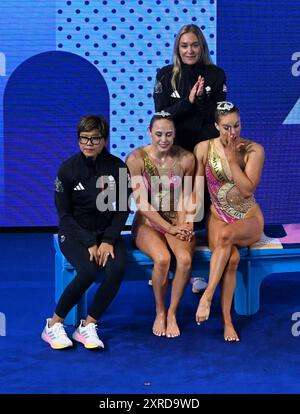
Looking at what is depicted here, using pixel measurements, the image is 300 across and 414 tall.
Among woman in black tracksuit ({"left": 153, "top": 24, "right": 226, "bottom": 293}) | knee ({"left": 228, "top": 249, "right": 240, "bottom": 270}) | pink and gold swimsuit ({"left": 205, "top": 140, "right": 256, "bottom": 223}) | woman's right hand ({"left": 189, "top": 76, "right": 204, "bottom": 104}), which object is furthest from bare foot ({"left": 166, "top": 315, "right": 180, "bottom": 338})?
woman's right hand ({"left": 189, "top": 76, "right": 204, "bottom": 104})

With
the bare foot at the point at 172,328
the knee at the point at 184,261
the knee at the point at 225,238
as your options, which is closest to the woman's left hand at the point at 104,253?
the knee at the point at 184,261

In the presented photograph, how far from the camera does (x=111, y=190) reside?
15.1ft

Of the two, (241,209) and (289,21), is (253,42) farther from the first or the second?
(241,209)

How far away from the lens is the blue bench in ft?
15.5

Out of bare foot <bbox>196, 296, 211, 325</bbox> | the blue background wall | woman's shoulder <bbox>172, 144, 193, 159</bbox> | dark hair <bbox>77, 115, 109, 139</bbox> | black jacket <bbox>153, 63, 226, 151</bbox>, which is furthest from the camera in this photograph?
the blue background wall

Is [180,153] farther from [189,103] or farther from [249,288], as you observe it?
[249,288]

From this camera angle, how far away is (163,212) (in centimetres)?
482

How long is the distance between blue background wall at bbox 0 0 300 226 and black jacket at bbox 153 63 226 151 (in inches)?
63.7

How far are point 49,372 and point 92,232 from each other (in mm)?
882

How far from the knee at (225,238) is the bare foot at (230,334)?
423mm

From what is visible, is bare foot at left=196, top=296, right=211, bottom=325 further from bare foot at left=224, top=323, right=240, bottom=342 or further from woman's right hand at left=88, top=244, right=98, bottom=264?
woman's right hand at left=88, top=244, right=98, bottom=264

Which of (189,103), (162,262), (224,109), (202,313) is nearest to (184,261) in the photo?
(162,262)

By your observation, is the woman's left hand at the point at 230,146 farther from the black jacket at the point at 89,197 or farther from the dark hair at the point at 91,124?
the dark hair at the point at 91,124

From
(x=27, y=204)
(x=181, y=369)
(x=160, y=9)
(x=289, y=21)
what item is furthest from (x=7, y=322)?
(x=289, y=21)
